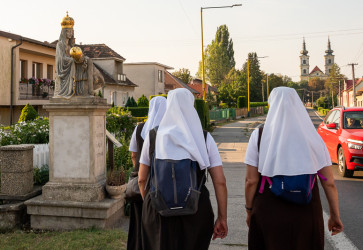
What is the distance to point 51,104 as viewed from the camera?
6039 mm

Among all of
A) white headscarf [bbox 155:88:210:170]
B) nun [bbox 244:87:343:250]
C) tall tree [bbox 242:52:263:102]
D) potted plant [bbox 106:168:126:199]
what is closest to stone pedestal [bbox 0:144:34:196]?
potted plant [bbox 106:168:126:199]

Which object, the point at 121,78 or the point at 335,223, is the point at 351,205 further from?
the point at 121,78

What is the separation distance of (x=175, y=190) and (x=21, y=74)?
85.1 feet

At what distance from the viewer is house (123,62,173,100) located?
46.5 m

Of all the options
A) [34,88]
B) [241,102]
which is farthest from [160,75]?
[34,88]

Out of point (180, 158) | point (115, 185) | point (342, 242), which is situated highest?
point (180, 158)

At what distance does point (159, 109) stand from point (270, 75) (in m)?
98.4

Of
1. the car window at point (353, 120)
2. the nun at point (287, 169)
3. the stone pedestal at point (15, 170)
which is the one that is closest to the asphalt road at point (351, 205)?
the car window at point (353, 120)

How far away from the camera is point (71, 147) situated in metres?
6.12

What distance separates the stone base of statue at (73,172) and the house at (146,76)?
40.4 m

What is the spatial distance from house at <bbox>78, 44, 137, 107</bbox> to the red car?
27821 mm

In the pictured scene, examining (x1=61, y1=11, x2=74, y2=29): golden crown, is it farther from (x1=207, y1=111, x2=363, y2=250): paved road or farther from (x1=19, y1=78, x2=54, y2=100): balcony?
(x1=19, y1=78, x2=54, y2=100): balcony

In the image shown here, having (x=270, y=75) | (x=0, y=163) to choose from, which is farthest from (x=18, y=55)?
(x=270, y=75)

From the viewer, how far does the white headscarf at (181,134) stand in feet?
9.55
